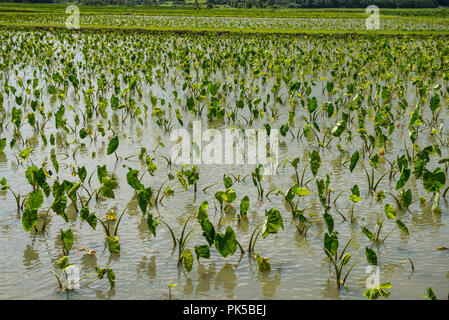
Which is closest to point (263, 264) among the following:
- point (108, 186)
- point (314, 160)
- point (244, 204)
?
point (244, 204)

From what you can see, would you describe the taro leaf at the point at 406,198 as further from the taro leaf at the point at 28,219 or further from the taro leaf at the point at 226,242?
the taro leaf at the point at 28,219

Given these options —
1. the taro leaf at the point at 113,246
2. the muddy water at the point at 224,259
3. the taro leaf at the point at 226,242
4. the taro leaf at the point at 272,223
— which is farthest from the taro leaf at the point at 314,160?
the taro leaf at the point at 113,246

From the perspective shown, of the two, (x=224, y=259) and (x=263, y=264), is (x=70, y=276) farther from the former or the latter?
(x=263, y=264)

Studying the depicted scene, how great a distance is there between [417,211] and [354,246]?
1075 millimetres

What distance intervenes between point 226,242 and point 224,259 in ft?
1.02

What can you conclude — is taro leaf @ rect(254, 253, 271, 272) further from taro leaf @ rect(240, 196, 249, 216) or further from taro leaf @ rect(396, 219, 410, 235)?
taro leaf @ rect(396, 219, 410, 235)

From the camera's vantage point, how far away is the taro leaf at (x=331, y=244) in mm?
3557

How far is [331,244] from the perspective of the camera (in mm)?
3574

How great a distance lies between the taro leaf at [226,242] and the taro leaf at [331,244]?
65 cm

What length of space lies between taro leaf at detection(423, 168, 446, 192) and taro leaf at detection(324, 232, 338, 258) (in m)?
1.56

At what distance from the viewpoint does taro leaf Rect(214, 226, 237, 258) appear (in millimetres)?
3627

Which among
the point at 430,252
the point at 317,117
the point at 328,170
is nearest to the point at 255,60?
the point at 317,117

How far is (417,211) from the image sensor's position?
190 inches
